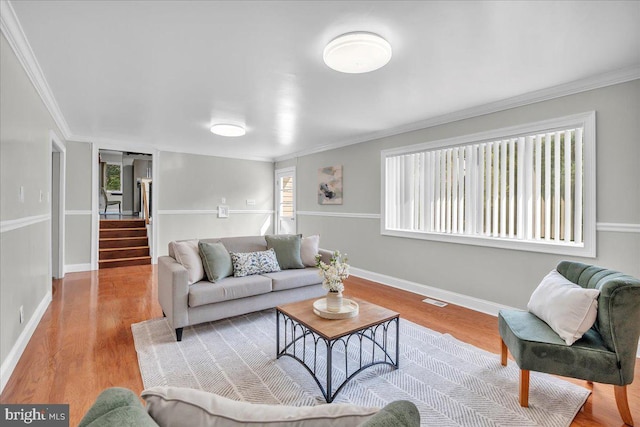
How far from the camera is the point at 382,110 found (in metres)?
3.70

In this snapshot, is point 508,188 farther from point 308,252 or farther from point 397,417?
point 397,417

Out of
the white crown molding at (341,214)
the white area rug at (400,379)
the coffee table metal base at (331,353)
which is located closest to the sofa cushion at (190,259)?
the white area rug at (400,379)

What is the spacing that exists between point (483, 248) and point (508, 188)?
731mm

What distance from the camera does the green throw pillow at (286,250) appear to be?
140 inches

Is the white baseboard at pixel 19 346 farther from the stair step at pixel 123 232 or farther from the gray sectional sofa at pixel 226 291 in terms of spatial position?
the stair step at pixel 123 232

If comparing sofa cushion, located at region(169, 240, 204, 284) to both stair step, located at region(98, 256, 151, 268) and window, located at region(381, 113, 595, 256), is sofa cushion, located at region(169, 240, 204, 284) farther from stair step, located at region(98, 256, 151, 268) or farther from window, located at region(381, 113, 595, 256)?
stair step, located at region(98, 256, 151, 268)

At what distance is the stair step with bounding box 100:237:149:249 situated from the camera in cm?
616

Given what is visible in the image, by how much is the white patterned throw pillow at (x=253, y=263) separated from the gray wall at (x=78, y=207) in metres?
3.81

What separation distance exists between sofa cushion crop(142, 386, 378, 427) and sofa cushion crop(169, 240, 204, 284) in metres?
2.31

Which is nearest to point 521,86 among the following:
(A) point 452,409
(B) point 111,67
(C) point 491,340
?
(C) point 491,340

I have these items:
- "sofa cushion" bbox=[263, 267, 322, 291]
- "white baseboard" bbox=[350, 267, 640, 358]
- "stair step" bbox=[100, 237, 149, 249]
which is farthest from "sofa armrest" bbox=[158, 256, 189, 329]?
"stair step" bbox=[100, 237, 149, 249]

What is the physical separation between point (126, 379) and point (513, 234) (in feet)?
12.5

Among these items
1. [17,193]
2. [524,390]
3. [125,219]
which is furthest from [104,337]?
[125,219]

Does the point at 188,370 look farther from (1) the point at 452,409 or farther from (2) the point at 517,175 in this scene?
(2) the point at 517,175
